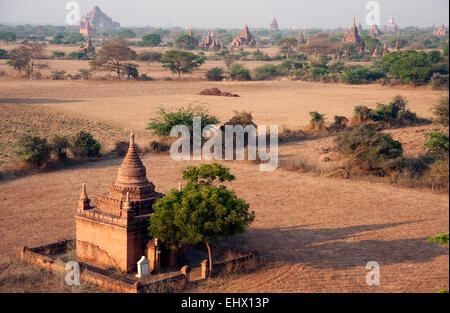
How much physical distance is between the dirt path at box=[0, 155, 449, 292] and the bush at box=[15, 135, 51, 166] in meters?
1.07

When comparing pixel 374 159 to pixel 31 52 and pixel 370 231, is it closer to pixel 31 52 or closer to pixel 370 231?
pixel 370 231

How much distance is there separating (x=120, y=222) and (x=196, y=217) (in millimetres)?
1901

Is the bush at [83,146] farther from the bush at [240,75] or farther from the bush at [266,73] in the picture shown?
the bush at [266,73]

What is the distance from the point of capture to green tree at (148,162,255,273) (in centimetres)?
1302

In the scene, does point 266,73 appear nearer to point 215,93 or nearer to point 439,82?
point 215,93

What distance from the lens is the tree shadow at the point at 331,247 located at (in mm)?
14836

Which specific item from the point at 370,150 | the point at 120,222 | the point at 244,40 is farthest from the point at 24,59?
the point at 244,40

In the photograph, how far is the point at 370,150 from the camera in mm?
24875

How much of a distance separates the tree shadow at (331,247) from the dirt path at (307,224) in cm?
3

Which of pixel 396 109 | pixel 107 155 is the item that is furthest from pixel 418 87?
pixel 107 155

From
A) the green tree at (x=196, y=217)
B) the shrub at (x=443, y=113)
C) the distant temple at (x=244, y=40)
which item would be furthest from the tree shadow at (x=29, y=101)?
the distant temple at (x=244, y=40)

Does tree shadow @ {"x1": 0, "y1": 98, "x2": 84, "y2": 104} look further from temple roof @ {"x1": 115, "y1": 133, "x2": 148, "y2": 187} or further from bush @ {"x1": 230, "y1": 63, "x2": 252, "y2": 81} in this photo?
temple roof @ {"x1": 115, "y1": 133, "x2": 148, "y2": 187}

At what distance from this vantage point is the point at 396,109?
37094 millimetres

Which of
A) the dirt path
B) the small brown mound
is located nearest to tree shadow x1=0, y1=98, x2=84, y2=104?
the small brown mound
